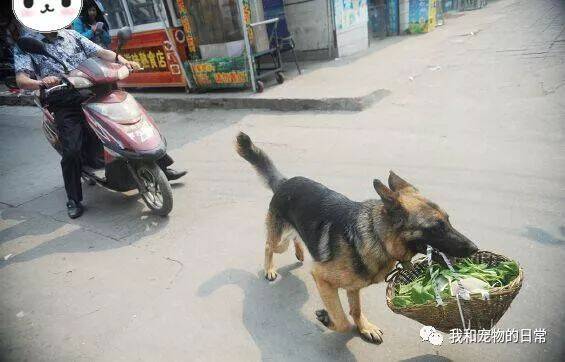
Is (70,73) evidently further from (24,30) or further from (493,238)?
(493,238)

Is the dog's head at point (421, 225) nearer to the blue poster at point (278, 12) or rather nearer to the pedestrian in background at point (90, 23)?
the pedestrian in background at point (90, 23)

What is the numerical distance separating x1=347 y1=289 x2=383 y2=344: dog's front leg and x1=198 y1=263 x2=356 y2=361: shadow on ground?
0.33ft

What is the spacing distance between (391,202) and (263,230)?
2006 millimetres

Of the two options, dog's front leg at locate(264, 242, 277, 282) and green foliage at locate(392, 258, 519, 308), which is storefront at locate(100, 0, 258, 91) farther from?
green foliage at locate(392, 258, 519, 308)

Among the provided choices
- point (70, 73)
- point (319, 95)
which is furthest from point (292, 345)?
point (319, 95)

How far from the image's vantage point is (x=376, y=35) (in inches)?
560

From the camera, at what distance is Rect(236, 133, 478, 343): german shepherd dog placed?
74.9 inches

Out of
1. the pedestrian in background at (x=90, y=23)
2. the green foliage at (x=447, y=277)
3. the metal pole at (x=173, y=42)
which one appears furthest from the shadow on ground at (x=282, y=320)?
the metal pole at (x=173, y=42)

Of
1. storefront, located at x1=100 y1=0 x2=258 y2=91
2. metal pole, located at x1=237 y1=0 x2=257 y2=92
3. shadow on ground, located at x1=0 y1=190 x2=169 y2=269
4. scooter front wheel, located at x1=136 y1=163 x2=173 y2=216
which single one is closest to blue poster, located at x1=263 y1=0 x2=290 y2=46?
storefront, located at x1=100 y1=0 x2=258 y2=91

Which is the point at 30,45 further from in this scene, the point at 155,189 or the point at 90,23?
the point at 90,23

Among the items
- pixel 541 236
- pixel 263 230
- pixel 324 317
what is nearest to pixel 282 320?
pixel 324 317

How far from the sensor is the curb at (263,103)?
666 centimetres

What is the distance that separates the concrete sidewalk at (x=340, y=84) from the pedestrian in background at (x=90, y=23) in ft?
6.47

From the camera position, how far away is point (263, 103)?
7.67 metres
